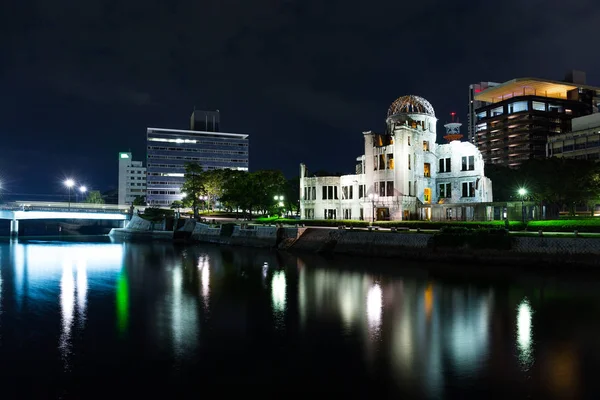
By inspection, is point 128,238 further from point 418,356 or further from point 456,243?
point 418,356

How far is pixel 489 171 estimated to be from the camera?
115938 mm

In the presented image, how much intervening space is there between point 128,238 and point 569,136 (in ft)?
447

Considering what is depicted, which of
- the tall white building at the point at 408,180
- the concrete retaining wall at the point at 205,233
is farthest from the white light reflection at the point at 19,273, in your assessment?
the tall white building at the point at 408,180

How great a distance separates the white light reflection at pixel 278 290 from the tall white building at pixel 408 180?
34.7 metres

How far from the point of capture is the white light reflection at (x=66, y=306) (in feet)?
76.6

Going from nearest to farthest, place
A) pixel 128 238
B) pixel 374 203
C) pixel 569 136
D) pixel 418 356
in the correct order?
pixel 418 356, pixel 374 203, pixel 128 238, pixel 569 136

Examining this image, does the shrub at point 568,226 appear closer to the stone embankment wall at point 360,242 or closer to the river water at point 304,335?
the river water at point 304,335

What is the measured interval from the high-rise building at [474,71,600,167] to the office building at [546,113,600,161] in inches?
756

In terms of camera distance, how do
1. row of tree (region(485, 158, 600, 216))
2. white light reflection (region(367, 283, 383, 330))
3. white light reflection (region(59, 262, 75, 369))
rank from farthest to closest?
row of tree (region(485, 158, 600, 216)) < white light reflection (region(367, 283, 383, 330)) < white light reflection (region(59, 262, 75, 369))


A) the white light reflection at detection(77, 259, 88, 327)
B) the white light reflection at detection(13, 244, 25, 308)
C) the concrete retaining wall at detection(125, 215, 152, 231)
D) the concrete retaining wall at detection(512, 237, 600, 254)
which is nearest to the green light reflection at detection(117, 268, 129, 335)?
the white light reflection at detection(77, 259, 88, 327)

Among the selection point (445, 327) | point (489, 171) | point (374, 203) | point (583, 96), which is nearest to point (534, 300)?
point (445, 327)

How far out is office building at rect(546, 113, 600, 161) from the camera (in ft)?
454

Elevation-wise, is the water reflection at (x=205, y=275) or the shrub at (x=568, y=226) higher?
the shrub at (x=568, y=226)

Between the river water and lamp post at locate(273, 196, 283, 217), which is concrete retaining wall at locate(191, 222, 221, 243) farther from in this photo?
the river water
